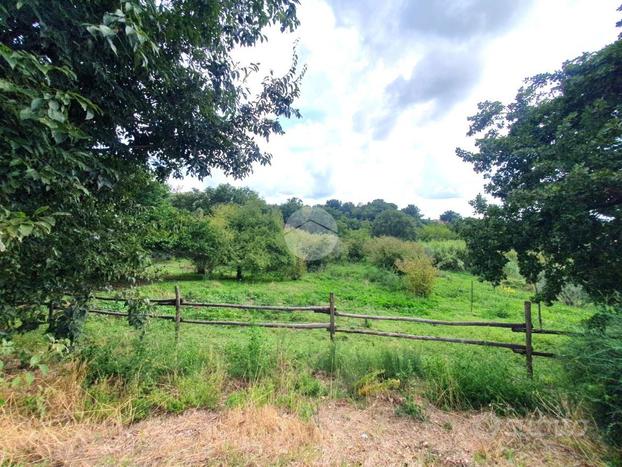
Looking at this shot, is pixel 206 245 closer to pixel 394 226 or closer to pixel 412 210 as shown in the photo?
pixel 394 226

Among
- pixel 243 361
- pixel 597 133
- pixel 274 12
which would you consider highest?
pixel 274 12

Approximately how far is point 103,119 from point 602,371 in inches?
194

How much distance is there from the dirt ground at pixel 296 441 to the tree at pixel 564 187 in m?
2.51

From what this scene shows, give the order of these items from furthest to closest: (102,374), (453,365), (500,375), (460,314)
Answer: (460,314) → (453,365) → (500,375) → (102,374)

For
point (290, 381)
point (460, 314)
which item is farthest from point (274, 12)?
point (460, 314)

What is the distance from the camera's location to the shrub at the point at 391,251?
17.5 metres

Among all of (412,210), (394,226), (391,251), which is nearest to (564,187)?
(391,251)

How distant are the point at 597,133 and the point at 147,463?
239 inches

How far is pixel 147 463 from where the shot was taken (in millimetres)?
2131

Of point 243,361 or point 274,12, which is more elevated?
point 274,12

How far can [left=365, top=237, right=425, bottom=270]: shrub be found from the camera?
17.5 meters

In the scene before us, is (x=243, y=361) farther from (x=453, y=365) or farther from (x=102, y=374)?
(x=453, y=365)

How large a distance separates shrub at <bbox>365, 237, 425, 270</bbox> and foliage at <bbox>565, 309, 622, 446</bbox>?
1407cm

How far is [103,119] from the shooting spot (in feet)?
8.14
